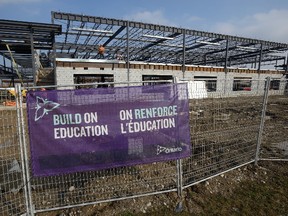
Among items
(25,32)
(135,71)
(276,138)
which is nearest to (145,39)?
(135,71)

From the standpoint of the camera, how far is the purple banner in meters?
2.99

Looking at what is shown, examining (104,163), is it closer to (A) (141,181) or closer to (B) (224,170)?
(A) (141,181)

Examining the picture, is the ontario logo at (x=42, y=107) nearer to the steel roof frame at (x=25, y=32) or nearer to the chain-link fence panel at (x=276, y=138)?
the chain-link fence panel at (x=276, y=138)

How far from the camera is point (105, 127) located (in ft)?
10.4

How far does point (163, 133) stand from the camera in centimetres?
343

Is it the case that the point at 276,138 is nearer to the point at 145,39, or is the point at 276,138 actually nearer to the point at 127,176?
the point at 127,176

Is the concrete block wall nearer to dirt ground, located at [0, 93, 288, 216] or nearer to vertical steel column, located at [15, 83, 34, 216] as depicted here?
dirt ground, located at [0, 93, 288, 216]

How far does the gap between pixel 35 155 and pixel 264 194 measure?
14.0 feet

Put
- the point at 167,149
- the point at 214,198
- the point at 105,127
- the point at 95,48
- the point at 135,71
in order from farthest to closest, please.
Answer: the point at 95,48 < the point at 135,71 < the point at 214,198 < the point at 167,149 < the point at 105,127

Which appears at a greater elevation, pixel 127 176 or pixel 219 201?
pixel 127 176

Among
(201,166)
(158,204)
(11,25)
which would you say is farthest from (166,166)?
(11,25)

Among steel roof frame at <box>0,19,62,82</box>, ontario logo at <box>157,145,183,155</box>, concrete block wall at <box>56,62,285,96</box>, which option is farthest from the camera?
concrete block wall at <box>56,62,285,96</box>

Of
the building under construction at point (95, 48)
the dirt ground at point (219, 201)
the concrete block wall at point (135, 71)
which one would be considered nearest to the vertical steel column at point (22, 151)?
the dirt ground at point (219, 201)

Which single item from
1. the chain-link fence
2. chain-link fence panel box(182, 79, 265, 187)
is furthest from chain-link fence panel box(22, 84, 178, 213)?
chain-link fence panel box(182, 79, 265, 187)
